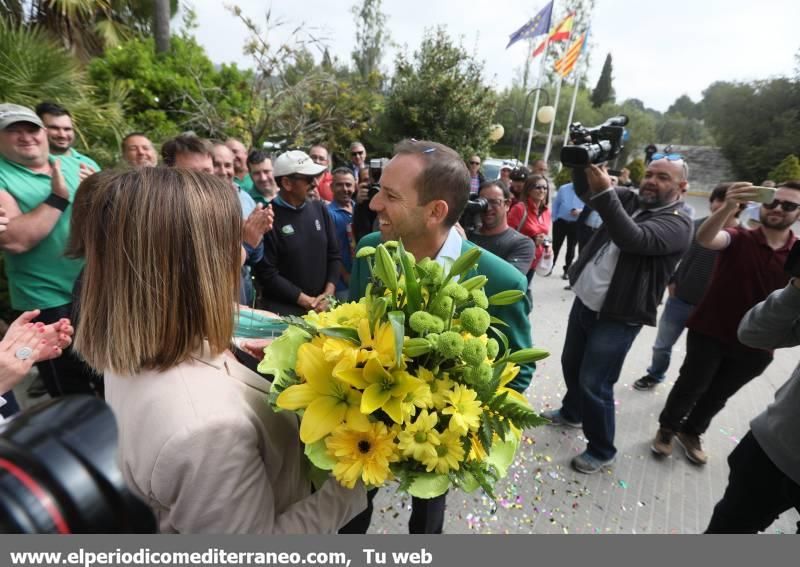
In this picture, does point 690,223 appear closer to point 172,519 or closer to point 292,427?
point 292,427

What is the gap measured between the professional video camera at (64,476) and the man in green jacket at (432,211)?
1393 millimetres

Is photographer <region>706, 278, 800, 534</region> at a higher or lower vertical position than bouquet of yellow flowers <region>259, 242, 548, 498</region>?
lower

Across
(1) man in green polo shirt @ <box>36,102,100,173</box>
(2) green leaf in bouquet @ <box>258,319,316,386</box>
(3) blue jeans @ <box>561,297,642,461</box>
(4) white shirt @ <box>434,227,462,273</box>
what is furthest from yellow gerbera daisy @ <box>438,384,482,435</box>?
(1) man in green polo shirt @ <box>36,102,100,173</box>

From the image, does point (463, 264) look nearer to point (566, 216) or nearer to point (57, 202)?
point (57, 202)

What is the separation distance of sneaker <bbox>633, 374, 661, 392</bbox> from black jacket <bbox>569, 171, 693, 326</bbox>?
1731 mm

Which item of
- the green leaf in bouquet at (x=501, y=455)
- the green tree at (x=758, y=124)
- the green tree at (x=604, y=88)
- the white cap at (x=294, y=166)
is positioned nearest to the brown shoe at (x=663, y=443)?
the green leaf in bouquet at (x=501, y=455)

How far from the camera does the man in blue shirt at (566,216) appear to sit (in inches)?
254

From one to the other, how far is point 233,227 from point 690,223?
8.52 ft

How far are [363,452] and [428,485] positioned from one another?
0.55ft

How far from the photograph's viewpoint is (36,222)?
91.7 inches

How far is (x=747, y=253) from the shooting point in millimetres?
2682

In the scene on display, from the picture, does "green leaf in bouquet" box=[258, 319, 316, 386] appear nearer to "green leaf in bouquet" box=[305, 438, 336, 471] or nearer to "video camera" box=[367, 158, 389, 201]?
"green leaf in bouquet" box=[305, 438, 336, 471]

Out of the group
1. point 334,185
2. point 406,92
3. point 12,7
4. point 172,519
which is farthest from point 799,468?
point 406,92

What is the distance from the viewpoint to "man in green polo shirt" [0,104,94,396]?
7.71 feet
